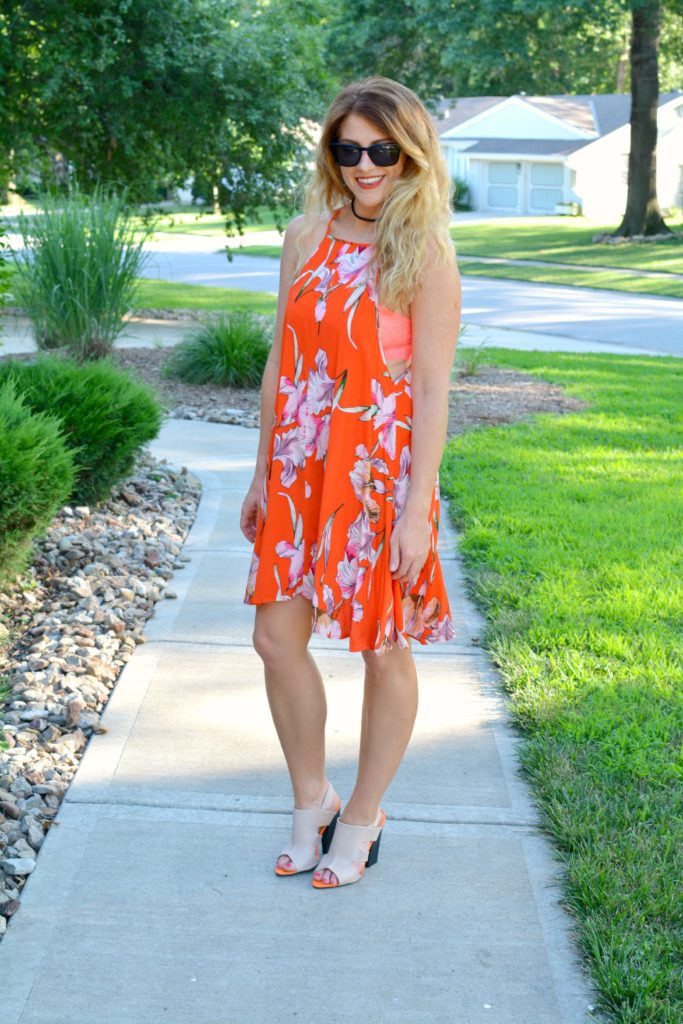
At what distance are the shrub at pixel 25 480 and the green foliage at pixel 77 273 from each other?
4.86 metres

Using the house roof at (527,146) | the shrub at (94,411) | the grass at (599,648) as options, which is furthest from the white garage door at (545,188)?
the shrub at (94,411)

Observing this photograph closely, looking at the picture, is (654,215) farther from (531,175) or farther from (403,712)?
(403,712)

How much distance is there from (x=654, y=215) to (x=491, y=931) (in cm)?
3049

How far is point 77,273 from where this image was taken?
364 inches

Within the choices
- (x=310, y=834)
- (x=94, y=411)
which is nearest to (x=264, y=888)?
(x=310, y=834)

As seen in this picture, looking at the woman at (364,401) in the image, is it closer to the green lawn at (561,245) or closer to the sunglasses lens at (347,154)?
the sunglasses lens at (347,154)

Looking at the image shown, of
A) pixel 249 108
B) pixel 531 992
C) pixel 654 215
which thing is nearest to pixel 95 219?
pixel 249 108

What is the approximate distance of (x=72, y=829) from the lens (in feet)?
10.3

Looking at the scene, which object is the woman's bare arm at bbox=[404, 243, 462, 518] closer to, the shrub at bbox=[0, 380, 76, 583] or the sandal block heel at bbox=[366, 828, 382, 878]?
the sandal block heel at bbox=[366, 828, 382, 878]

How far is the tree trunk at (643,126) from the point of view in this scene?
28.1 metres

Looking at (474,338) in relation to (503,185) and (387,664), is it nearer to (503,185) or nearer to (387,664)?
(387,664)

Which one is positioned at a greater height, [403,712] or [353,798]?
[403,712]

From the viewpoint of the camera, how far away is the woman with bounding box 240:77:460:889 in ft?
8.90

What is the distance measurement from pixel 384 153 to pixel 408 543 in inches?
35.3
